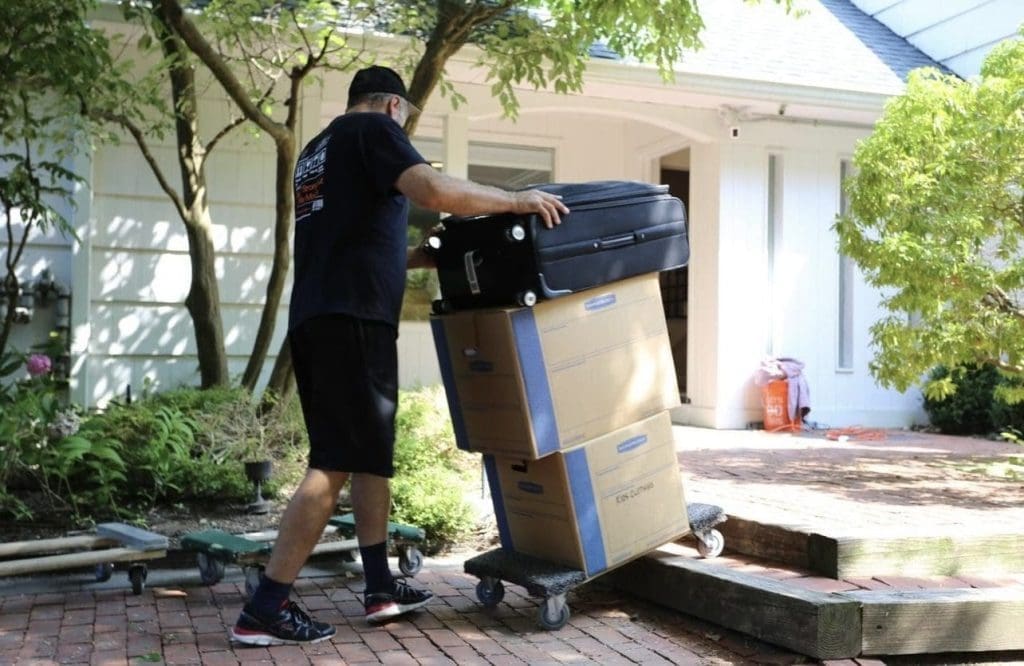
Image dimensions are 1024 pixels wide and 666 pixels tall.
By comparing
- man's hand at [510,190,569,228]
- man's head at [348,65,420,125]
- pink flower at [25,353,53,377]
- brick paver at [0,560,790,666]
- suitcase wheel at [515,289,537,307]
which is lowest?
brick paver at [0,560,790,666]

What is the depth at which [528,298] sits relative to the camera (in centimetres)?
368

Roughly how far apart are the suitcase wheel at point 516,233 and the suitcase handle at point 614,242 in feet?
0.98

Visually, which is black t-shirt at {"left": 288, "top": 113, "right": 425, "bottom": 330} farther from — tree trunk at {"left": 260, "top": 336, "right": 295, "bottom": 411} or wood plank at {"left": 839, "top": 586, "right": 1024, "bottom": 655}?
tree trunk at {"left": 260, "top": 336, "right": 295, "bottom": 411}

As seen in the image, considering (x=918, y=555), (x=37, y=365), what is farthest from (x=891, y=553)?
(x=37, y=365)

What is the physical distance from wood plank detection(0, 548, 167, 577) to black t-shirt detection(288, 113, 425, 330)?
123 cm

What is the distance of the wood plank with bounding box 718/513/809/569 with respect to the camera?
166 inches

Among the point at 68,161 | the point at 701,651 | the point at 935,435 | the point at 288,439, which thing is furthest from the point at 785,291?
the point at 701,651

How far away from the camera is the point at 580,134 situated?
11.4 m

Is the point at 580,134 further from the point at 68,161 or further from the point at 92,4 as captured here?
the point at 92,4

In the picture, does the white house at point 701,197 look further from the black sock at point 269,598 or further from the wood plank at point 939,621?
the wood plank at point 939,621

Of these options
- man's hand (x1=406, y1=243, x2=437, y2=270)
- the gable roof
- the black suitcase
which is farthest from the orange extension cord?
man's hand (x1=406, y1=243, x2=437, y2=270)

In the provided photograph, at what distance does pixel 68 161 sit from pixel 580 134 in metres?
5.11

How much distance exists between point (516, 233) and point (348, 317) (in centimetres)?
63

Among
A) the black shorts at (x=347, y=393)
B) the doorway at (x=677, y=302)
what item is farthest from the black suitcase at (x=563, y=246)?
the doorway at (x=677, y=302)
